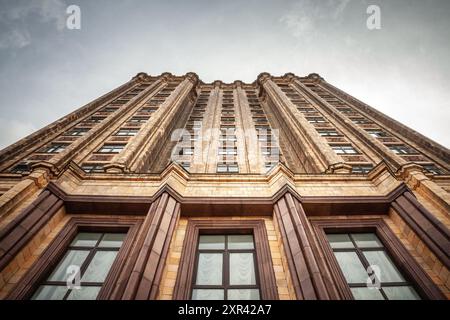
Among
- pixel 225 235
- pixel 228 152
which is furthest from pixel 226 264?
pixel 228 152

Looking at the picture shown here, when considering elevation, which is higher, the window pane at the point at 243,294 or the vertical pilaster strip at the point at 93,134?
the vertical pilaster strip at the point at 93,134

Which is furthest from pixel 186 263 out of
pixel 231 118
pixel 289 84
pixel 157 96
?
pixel 289 84

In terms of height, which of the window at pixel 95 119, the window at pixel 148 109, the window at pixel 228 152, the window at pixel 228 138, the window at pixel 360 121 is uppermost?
the window at pixel 148 109

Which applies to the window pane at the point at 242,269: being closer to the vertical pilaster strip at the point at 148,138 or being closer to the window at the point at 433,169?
the vertical pilaster strip at the point at 148,138

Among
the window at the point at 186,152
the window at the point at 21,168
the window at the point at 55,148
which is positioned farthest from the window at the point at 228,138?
the window at the point at 21,168

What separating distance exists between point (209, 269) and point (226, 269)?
1.78 ft

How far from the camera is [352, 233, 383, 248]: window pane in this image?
26.4ft

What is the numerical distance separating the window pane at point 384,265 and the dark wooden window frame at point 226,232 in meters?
3.44

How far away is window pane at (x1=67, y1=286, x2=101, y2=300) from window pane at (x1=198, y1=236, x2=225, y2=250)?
326 centimetres

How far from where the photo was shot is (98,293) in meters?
6.32

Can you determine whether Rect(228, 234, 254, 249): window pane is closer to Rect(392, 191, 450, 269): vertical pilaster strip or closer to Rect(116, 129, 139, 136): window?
Rect(392, 191, 450, 269): vertical pilaster strip

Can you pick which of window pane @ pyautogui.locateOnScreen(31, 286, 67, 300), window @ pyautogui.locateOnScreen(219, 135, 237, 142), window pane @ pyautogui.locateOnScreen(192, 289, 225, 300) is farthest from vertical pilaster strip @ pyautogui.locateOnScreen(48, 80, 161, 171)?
window pane @ pyautogui.locateOnScreen(192, 289, 225, 300)

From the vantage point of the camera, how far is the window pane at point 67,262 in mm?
6938
